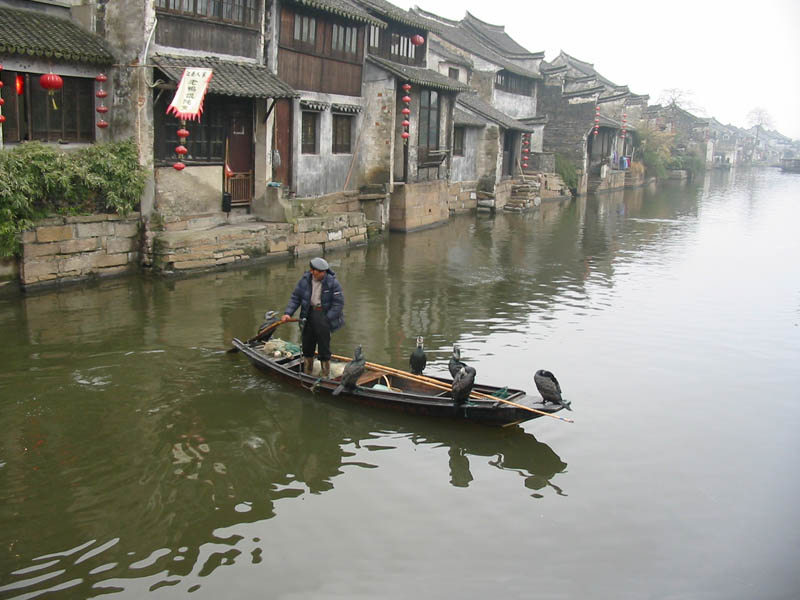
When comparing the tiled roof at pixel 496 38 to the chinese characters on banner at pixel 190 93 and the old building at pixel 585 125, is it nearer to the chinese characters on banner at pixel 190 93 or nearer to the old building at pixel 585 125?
the old building at pixel 585 125

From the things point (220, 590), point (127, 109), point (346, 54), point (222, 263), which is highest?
point (346, 54)

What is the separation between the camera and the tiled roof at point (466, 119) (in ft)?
102

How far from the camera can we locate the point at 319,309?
1027 cm

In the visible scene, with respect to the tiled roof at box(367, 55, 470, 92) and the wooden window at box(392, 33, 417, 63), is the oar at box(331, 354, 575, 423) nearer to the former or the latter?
the tiled roof at box(367, 55, 470, 92)

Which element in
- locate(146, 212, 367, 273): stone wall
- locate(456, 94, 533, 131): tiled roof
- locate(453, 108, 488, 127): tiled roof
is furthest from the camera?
locate(456, 94, 533, 131): tiled roof

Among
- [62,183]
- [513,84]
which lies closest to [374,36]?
[62,183]

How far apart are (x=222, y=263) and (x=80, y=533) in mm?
11417

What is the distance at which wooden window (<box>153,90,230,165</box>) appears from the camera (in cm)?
1694

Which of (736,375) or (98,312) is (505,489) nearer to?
(736,375)

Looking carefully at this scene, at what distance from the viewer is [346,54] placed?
22734mm

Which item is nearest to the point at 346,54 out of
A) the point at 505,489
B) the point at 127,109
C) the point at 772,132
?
the point at 127,109

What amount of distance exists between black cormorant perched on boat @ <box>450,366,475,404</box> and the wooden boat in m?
0.12

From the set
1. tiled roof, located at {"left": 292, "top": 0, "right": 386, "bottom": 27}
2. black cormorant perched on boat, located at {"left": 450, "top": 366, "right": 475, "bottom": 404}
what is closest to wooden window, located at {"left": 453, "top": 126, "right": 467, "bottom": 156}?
tiled roof, located at {"left": 292, "top": 0, "right": 386, "bottom": 27}

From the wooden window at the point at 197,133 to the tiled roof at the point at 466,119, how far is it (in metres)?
13.9
